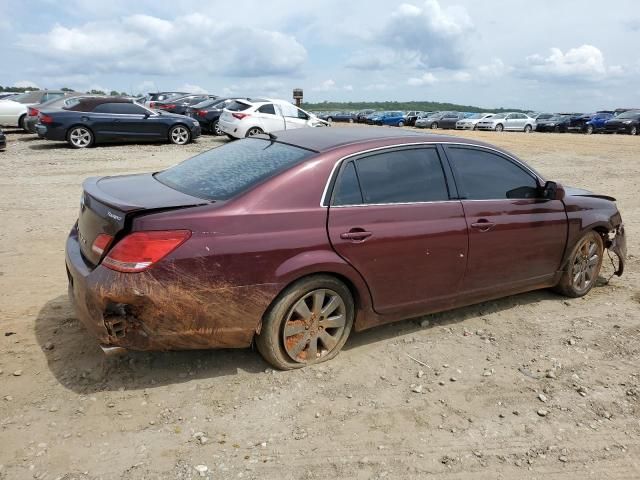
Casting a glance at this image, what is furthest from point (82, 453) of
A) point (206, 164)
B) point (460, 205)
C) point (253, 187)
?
point (460, 205)

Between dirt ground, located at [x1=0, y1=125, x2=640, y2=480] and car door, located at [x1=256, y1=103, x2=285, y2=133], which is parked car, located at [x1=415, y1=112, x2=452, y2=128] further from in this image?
dirt ground, located at [x1=0, y1=125, x2=640, y2=480]

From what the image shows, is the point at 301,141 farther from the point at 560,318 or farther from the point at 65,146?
the point at 65,146

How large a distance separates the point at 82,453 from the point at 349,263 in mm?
1846

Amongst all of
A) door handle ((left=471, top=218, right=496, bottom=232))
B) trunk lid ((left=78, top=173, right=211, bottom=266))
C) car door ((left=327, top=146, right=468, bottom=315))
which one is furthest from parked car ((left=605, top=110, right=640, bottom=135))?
A: trunk lid ((left=78, top=173, right=211, bottom=266))

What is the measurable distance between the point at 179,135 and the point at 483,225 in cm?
1397

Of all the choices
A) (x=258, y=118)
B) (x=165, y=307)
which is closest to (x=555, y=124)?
(x=258, y=118)

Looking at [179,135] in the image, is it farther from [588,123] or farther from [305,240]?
[588,123]

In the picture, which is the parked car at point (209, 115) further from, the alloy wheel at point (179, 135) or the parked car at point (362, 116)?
the parked car at point (362, 116)

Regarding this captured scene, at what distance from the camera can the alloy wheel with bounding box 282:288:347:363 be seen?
11.2 ft

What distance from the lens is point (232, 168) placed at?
12.2 feet

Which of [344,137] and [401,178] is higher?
[344,137]

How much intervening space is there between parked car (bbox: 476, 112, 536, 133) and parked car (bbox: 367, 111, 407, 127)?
7642 mm

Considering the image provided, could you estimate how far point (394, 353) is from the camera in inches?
152

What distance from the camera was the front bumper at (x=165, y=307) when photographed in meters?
2.94
